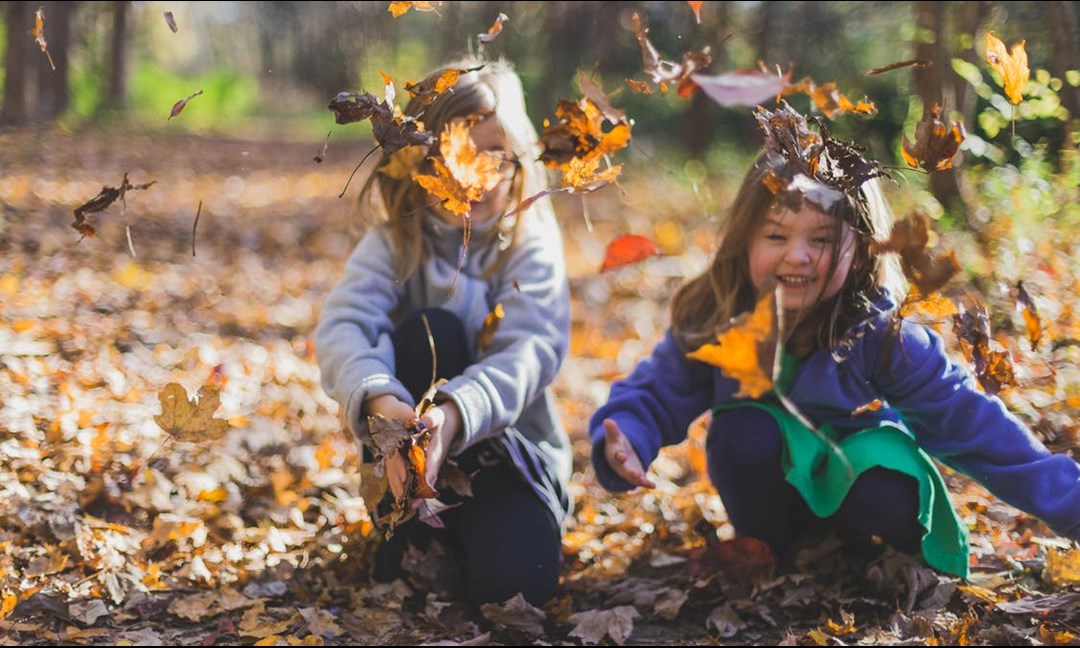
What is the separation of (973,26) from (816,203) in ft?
8.82

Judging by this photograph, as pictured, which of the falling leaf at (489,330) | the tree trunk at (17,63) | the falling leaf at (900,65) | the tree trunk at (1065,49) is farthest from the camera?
the tree trunk at (17,63)

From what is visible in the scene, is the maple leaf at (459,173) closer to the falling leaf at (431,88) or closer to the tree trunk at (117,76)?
the falling leaf at (431,88)

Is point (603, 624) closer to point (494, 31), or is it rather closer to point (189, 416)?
point (189, 416)

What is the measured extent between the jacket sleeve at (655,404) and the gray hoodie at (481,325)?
0.52ft

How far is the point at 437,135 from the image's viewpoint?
231 centimetres

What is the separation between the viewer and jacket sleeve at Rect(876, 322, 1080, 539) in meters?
1.94

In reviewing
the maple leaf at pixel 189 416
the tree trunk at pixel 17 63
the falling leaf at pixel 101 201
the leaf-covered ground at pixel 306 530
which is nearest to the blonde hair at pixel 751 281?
the leaf-covered ground at pixel 306 530

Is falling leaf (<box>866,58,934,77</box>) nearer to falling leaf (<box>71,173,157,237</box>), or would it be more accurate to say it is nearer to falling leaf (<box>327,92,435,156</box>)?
falling leaf (<box>327,92,435,156</box>)

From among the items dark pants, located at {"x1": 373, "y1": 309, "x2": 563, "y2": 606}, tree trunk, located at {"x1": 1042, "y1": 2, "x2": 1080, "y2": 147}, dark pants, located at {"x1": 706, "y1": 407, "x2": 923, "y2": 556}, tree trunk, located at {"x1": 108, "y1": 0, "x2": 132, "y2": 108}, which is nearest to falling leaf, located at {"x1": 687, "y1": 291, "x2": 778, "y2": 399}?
dark pants, located at {"x1": 706, "y1": 407, "x2": 923, "y2": 556}

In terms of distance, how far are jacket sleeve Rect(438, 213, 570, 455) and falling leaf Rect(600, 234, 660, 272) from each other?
173 mm

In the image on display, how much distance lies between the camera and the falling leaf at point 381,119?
1.80 meters

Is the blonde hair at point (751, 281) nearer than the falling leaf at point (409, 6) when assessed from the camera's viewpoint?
No

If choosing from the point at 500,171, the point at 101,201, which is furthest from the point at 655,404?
the point at 101,201

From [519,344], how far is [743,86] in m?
0.74
